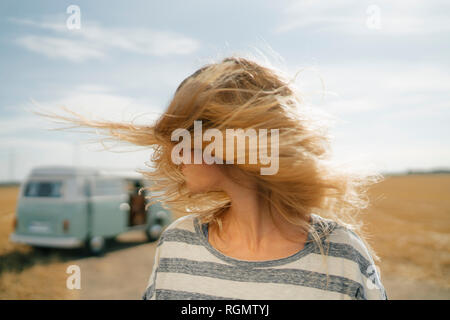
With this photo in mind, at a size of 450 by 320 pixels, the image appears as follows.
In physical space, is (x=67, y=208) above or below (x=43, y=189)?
below

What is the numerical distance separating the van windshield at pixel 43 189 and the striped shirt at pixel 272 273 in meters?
6.76

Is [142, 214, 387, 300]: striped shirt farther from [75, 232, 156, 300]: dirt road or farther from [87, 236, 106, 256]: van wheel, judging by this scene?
[87, 236, 106, 256]: van wheel

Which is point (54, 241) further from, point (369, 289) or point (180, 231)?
point (369, 289)

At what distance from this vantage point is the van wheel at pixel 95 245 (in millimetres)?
7770

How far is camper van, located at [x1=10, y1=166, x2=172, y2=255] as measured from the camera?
23.9 feet

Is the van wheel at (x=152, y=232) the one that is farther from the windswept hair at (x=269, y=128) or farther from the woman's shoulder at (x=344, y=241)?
the woman's shoulder at (x=344, y=241)

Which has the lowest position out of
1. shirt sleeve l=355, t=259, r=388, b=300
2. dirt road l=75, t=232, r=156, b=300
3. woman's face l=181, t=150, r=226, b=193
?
dirt road l=75, t=232, r=156, b=300

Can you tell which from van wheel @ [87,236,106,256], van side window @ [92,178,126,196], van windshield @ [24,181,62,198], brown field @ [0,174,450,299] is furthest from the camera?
van side window @ [92,178,126,196]

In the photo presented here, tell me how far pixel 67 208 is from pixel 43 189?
0.80m

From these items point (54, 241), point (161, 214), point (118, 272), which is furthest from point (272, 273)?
point (161, 214)

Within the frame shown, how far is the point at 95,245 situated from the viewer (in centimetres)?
782

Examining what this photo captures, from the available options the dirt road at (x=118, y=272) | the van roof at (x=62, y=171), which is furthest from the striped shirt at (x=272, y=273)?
the van roof at (x=62, y=171)

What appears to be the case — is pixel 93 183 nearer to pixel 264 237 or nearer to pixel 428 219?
pixel 264 237

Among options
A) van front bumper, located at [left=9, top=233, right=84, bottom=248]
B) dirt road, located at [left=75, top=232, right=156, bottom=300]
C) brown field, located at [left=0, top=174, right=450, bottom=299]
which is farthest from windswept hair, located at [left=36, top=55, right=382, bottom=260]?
van front bumper, located at [left=9, top=233, right=84, bottom=248]
